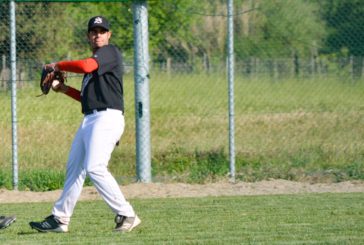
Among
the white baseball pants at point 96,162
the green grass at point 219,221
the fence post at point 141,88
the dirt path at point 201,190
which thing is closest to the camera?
the green grass at point 219,221

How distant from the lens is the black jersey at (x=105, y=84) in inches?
310

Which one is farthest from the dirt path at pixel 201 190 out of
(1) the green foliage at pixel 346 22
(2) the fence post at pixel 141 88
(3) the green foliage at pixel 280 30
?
(3) the green foliage at pixel 280 30

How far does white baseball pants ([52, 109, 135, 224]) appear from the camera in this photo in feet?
25.6

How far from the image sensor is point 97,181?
25.7ft

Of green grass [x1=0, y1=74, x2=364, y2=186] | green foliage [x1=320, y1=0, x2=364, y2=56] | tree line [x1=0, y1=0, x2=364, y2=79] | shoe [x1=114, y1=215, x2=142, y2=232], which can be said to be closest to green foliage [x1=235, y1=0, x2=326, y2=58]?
tree line [x1=0, y1=0, x2=364, y2=79]

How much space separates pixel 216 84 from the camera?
584 inches

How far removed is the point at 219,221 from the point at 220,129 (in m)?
5.57

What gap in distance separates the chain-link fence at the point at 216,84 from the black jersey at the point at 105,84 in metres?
4.15

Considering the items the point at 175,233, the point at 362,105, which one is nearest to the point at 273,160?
the point at 362,105

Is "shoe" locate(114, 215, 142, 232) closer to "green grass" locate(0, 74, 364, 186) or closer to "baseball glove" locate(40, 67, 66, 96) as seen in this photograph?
"baseball glove" locate(40, 67, 66, 96)

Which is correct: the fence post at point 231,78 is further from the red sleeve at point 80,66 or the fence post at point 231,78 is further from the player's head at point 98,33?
the red sleeve at point 80,66

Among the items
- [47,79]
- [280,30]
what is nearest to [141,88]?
[280,30]

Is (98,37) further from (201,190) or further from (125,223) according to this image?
(201,190)

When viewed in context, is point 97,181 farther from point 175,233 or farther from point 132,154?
point 132,154
